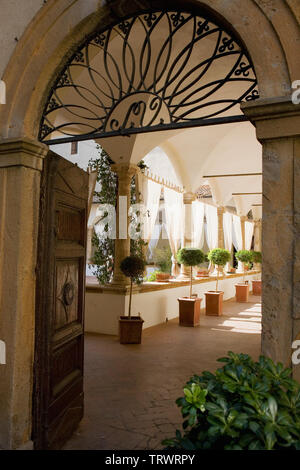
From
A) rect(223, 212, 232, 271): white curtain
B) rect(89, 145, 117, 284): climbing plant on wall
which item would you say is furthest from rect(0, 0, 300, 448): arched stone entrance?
rect(223, 212, 232, 271): white curtain

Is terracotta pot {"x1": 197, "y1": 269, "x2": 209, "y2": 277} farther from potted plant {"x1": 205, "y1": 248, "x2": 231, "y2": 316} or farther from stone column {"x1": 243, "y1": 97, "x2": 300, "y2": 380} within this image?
stone column {"x1": 243, "y1": 97, "x2": 300, "y2": 380}

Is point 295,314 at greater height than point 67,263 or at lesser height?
lesser

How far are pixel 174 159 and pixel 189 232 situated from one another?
203 cm

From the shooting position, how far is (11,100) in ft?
9.50

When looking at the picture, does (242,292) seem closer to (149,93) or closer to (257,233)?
(257,233)

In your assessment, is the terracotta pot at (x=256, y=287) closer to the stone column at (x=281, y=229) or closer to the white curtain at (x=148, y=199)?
the white curtain at (x=148, y=199)

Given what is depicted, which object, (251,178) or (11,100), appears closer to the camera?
(11,100)

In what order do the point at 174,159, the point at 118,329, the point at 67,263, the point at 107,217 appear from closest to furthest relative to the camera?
the point at 67,263
the point at 118,329
the point at 107,217
the point at 174,159

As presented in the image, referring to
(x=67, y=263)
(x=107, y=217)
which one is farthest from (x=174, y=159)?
(x=67, y=263)

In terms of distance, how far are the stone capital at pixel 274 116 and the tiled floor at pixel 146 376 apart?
246 cm

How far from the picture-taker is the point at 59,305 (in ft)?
9.97

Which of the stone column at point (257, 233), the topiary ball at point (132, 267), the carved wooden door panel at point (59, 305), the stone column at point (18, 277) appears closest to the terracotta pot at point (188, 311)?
the topiary ball at point (132, 267)
